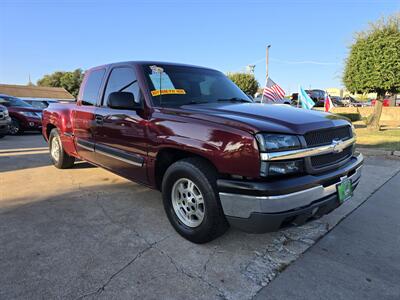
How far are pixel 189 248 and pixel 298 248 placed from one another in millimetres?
1070

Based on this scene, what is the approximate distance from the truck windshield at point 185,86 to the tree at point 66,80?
60.2 meters

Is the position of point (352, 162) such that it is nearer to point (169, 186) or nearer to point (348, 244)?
point (348, 244)

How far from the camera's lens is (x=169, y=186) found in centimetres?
Result: 333

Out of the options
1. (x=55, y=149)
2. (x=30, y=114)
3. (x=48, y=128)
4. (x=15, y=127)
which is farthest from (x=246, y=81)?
(x=55, y=149)

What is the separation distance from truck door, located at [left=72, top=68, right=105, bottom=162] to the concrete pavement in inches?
125

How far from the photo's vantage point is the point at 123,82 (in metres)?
4.16

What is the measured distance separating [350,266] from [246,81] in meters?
39.8

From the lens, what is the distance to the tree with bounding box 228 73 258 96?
133ft

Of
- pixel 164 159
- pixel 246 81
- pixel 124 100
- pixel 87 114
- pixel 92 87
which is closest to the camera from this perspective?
pixel 164 159

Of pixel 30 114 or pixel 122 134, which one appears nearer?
pixel 122 134

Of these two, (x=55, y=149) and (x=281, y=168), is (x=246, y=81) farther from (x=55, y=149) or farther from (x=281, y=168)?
(x=281, y=168)

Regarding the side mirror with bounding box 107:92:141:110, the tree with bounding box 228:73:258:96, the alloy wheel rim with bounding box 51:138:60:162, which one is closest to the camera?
the side mirror with bounding box 107:92:141:110

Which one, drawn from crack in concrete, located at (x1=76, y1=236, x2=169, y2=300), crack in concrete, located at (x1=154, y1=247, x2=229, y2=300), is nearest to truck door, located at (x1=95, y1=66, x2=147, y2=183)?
crack in concrete, located at (x1=76, y1=236, x2=169, y2=300)

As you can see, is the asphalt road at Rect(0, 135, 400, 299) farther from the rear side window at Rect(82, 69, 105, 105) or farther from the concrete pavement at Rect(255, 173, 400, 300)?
the rear side window at Rect(82, 69, 105, 105)
